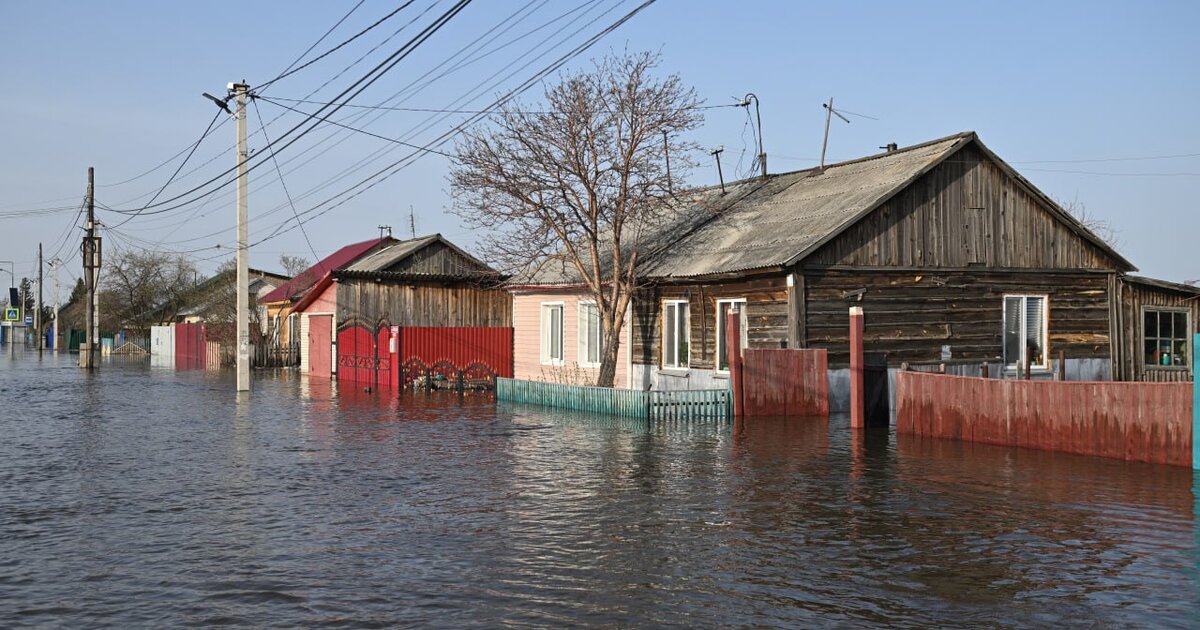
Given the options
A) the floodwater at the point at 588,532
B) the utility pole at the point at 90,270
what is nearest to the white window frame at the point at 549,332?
the floodwater at the point at 588,532

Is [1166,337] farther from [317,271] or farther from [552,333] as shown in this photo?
[317,271]

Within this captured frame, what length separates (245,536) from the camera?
452 inches

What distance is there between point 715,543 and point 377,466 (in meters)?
7.13

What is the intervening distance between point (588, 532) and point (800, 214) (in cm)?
1687

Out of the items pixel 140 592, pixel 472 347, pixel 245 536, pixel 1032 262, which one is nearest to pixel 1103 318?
pixel 1032 262

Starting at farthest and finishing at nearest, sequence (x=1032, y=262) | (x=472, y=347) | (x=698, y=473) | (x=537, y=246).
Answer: (x=472, y=347), (x=537, y=246), (x=1032, y=262), (x=698, y=473)

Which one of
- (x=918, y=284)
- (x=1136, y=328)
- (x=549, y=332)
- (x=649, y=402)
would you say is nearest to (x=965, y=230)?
(x=918, y=284)

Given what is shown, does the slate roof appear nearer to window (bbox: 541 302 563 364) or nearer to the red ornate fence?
window (bbox: 541 302 563 364)

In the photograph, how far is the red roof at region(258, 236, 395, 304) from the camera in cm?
5434

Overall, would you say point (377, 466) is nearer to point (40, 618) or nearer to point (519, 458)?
point (519, 458)

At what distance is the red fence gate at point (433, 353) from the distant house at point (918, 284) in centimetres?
735

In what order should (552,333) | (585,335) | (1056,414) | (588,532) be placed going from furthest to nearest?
(552,333), (585,335), (1056,414), (588,532)

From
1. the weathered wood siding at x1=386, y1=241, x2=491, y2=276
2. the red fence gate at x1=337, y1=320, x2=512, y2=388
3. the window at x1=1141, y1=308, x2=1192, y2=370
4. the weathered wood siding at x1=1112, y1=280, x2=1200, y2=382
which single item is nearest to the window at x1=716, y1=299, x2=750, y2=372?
the weathered wood siding at x1=1112, y1=280, x2=1200, y2=382

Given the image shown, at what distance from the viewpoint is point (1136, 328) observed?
2772 centimetres
